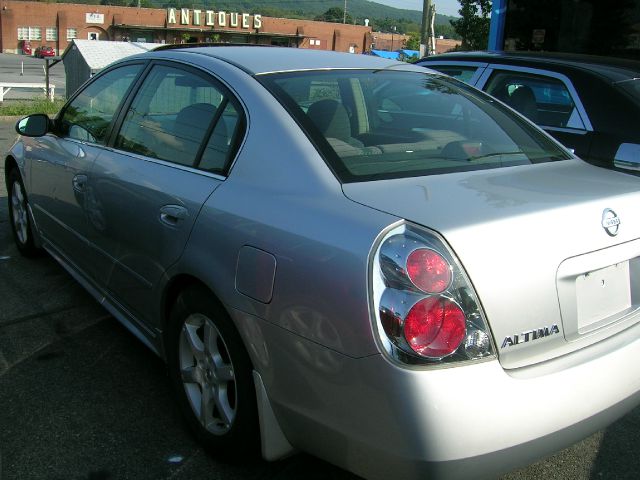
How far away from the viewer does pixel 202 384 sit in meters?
2.65

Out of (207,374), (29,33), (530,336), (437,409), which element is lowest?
(207,374)

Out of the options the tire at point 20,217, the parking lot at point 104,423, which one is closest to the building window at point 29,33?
the tire at point 20,217

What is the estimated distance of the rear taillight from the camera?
1845 mm

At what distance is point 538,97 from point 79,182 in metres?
3.49

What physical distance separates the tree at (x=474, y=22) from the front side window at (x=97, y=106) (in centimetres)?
1249

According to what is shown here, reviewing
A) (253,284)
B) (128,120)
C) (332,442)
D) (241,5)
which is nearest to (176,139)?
(128,120)

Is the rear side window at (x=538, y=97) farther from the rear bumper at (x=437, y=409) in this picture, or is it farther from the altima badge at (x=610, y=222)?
the rear bumper at (x=437, y=409)

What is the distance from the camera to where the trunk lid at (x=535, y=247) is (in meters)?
1.90

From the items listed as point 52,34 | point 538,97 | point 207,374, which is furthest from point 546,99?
point 52,34

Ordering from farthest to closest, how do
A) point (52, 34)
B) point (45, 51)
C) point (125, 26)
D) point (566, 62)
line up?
point (52, 34)
point (125, 26)
point (45, 51)
point (566, 62)

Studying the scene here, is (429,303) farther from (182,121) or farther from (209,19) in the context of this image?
(209,19)

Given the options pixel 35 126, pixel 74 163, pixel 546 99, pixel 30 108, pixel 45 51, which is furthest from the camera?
pixel 45 51

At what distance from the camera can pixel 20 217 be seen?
502 centimetres

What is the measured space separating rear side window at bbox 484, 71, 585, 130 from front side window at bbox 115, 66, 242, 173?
9.54 ft
